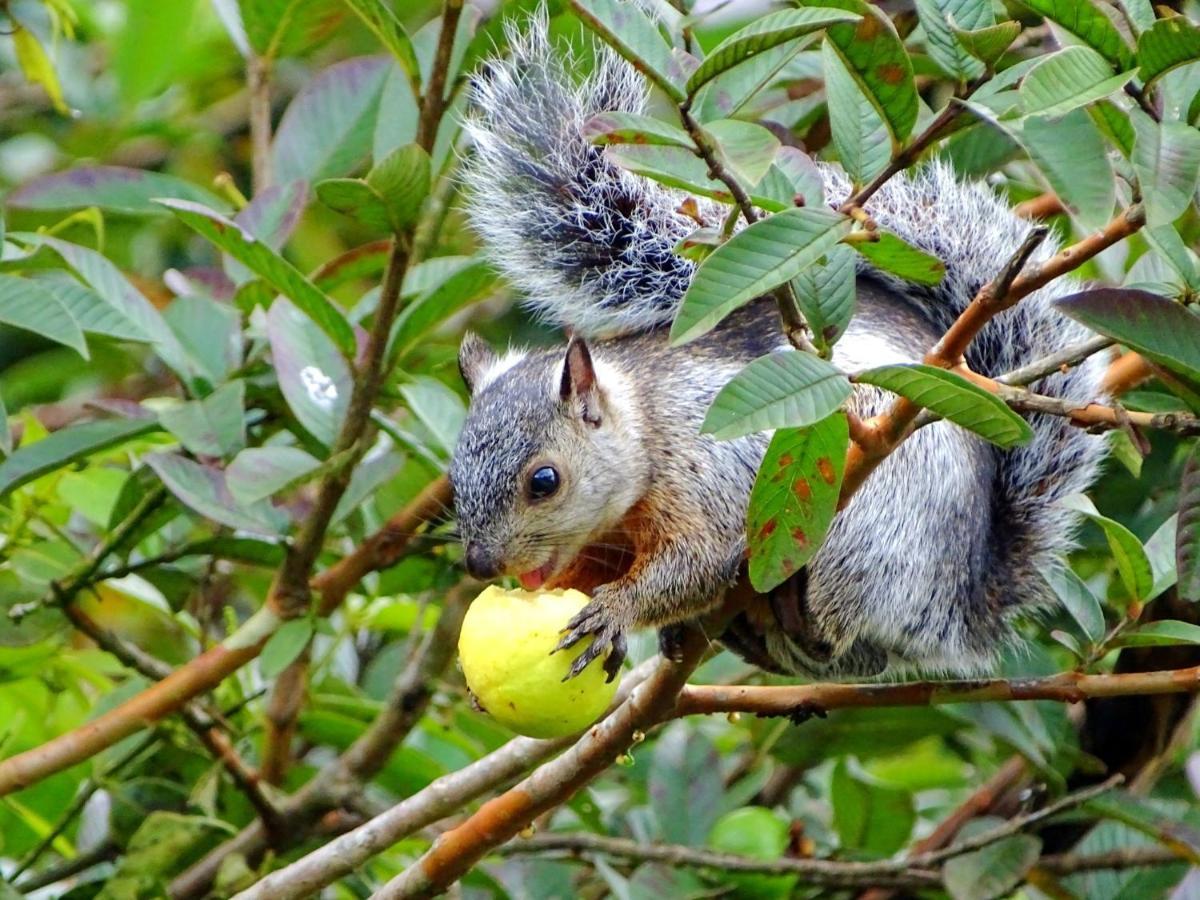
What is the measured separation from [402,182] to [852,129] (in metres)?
0.50

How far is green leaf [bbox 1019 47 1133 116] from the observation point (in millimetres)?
955

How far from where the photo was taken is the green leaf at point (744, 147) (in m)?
1.04

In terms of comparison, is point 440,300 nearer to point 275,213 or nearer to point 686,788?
point 275,213

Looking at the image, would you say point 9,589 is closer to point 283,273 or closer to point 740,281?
point 283,273

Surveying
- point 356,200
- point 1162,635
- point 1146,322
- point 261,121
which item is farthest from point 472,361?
point 1146,322

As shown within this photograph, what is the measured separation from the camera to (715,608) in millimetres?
1691

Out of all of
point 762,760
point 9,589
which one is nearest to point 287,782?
point 9,589

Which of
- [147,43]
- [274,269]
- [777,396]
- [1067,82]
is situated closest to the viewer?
[1067,82]

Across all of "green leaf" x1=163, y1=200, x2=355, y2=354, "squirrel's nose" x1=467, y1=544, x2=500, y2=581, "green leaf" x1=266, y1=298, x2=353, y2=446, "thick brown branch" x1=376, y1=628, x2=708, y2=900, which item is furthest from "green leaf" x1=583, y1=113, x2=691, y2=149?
"green leaf" x1=266, y1=298, x2=353, y2=446

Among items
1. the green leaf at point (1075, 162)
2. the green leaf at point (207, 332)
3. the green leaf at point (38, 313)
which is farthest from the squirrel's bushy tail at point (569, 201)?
the green leaf at point (1075, 162)

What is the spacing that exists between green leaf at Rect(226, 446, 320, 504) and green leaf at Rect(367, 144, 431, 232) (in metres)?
0.32

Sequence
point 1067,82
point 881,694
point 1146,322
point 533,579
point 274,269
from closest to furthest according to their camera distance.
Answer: point 1067,82, point 1146,322, point 881,694, point 274,269, point 533,579

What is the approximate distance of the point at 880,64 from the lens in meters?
1.09

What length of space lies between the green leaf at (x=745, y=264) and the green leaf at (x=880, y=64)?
0.39ft
